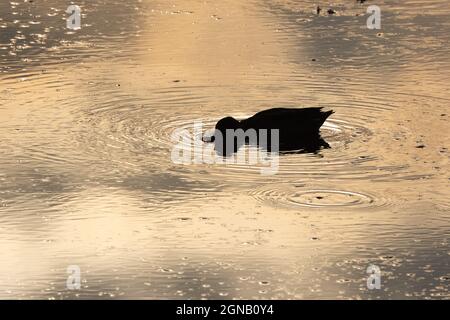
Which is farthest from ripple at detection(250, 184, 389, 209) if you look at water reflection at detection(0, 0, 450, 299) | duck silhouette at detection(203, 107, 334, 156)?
duck silhouette at detection(203, 107, 334, 156)

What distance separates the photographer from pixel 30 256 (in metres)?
8.51

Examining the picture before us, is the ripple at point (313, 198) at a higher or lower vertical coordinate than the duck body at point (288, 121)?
lower

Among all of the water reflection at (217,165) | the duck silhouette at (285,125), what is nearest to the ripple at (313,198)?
the water reflection at (217,165)

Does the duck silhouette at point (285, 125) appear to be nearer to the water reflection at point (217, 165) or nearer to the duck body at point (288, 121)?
the duck body at point (288, 121)

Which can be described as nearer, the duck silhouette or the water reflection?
the water reflection

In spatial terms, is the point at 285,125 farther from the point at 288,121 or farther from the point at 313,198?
the point at 313,198

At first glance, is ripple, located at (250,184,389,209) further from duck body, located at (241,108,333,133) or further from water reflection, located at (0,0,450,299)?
duck body, located at (241,108,333,133)

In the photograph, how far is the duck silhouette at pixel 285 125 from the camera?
1127 cm

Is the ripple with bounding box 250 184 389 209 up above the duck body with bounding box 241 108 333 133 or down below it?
below

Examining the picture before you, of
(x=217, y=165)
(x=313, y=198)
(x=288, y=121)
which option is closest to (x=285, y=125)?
(x=288, y=121)

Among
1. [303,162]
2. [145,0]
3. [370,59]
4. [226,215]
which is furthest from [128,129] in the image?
[145,0]

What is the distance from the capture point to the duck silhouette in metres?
11.3
